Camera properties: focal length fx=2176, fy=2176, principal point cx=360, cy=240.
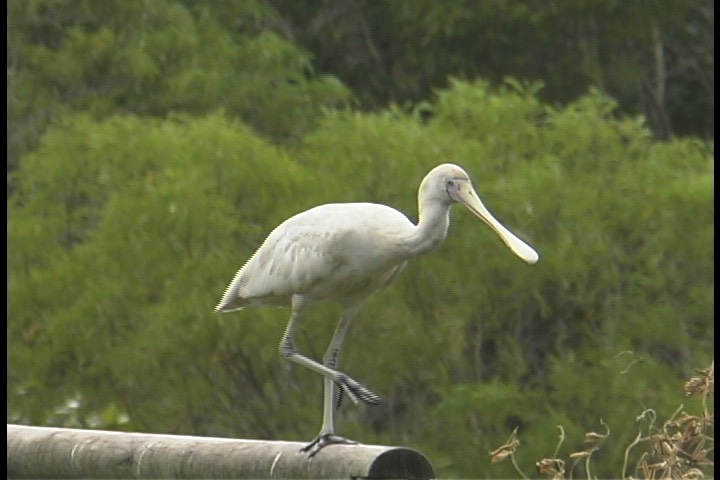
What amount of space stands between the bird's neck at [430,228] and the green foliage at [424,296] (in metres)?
9.58

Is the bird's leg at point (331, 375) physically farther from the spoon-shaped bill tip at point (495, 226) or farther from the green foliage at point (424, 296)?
the green foliage at point (424, 296)

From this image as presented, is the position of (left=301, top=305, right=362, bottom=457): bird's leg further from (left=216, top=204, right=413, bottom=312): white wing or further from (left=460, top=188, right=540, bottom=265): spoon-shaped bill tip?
(left=460, top=188, right=540, bottom=265): spoon-shaped bill tip

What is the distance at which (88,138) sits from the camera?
19.2m

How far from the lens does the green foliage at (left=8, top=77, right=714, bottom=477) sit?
17.2 meters

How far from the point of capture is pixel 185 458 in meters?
6.70

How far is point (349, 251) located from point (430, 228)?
11.7 inches

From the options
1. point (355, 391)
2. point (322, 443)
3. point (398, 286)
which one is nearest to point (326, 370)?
point (355, 391)

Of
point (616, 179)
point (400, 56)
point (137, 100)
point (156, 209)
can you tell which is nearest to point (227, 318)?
point (156, 209)

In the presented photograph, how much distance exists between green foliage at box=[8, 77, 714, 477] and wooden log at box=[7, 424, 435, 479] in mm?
9519

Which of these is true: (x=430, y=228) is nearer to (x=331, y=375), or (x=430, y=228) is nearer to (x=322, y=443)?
(x=331, y=375)

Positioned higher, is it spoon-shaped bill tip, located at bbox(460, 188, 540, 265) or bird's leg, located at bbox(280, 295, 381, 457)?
spoon-shaped bill tip, located at bbox(460, 188, 540, 265)

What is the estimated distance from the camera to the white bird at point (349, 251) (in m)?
7.23

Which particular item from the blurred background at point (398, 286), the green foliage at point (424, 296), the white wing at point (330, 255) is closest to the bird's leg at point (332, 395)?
the white wing at point (330, 255)

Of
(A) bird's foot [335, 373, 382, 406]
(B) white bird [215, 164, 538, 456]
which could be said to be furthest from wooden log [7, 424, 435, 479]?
(A) bird's foot [335, 373, 382, 406]
